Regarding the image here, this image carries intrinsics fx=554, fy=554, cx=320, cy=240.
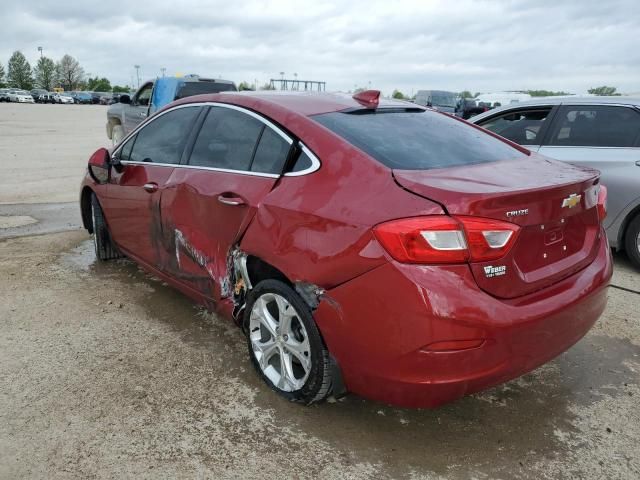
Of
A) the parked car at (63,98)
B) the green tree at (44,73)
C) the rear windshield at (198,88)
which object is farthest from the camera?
the green tree at (44,73)

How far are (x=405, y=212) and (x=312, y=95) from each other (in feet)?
4.84

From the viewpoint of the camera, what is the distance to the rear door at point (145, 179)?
3781mm

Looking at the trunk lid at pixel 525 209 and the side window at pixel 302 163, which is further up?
the side window at pixel 302 163

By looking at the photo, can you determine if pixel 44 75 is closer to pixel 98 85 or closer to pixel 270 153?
pixel 98 85

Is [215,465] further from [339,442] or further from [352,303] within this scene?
[352,303]

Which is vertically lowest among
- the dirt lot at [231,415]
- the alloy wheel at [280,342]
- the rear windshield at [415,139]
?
the dirt lot at [231,415]

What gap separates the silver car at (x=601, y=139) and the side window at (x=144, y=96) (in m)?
9.11

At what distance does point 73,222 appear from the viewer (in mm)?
6656

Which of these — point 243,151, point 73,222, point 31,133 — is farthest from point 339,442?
point 31,133

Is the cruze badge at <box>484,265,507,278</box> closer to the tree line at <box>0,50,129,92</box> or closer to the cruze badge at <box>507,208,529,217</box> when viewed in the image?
the cruze badge at <box>507,208,529,217</box>

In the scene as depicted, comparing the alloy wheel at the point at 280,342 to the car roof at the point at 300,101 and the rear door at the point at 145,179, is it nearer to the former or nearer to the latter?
the car roof at the point at 300,101

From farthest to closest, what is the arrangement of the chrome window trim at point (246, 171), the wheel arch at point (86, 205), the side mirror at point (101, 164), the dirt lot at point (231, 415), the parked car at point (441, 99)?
the parked car at point (441, 99)
the wheel arch at point (86, 205)
the side mirror at point (101, 164)
the chrome window trim at point (246, 171)
the dirt lot at point (231, 415)

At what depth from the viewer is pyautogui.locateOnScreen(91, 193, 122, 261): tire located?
484cm

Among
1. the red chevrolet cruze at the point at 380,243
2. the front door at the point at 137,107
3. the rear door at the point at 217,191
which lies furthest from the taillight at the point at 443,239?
the front door at the point at 137,107
